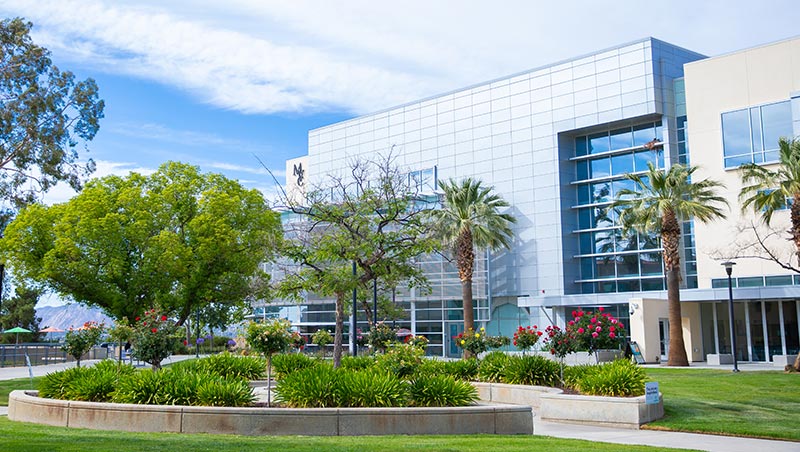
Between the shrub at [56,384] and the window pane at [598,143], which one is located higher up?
the window pane at [598,143]

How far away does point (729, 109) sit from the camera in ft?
147

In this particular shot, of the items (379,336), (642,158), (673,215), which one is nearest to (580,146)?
(642,158)

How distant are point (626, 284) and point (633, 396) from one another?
37770mm

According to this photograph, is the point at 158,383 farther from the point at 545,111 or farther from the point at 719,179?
the point at 545,111

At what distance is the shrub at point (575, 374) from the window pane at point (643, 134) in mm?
36370

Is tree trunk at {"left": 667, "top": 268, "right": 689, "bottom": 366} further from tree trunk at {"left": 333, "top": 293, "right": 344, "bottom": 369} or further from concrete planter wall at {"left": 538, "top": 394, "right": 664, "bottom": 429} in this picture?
tree trunk at {"left": 333, "top": 293, "right": 344, "bottom": 369}

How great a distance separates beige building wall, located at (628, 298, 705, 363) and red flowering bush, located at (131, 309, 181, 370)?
29.4m

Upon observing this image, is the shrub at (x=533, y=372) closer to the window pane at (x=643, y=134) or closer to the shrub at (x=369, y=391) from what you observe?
the shrub at (x=369, y=391)

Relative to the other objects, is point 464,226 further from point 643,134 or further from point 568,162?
point 643,134

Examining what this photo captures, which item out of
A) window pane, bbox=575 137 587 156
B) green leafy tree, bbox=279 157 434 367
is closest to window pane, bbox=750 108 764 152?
window pane, bbox=575 137 587 156

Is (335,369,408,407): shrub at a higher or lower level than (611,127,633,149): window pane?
lower

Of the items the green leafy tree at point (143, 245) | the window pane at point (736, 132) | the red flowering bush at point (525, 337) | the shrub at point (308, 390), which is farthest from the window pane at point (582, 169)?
the shrub at point (308, 390)

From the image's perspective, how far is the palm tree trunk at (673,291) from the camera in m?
36.8

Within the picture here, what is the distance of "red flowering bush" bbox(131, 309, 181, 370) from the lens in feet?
64.1
